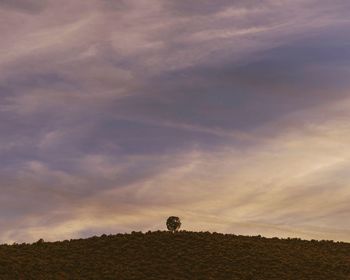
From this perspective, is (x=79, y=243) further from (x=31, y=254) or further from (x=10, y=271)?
(x=10, y=271)

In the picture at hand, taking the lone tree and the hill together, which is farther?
the lone tree

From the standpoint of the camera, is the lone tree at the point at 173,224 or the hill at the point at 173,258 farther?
the lone tree at the point at 173,224

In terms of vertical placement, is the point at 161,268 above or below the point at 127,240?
below

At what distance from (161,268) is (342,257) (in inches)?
543

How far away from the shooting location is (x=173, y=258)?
46.5 meters

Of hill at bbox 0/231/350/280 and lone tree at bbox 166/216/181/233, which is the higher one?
lone tree at bbox 166/216/181/233

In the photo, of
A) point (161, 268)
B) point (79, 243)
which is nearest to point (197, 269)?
point (161, 268)

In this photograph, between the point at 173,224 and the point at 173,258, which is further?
the point at 173,224

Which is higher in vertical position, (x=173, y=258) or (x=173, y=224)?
(x=173, y=224)

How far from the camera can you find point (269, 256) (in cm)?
4812

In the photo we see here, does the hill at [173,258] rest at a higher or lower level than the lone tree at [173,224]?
lower

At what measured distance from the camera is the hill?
1738 inches

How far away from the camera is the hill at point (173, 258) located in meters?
44.2

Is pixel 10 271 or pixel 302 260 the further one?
pixel 302 260
